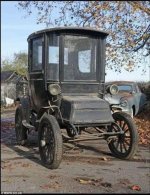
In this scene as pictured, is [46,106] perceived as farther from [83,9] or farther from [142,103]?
[142,103]

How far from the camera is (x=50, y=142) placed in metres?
8.27

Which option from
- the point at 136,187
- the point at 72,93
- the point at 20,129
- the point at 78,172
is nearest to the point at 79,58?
the point at 72,93

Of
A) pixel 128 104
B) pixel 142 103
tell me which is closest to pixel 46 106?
pixel 128 104

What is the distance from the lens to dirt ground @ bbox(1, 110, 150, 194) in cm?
659

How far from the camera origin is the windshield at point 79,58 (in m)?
9.04

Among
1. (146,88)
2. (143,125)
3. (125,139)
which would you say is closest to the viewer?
(125,139)

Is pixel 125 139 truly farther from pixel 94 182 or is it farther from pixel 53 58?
pixel 94 182

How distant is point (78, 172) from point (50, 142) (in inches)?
33.9

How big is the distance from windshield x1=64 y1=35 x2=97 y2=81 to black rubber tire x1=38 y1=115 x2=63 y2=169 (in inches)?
42.4

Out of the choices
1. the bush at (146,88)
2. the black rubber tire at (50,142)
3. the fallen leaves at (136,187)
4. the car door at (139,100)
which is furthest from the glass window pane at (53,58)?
the bush at (146,88)

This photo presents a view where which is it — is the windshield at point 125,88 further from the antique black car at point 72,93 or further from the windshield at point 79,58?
the windshield at point 79,58

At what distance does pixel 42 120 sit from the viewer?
28.3 feet

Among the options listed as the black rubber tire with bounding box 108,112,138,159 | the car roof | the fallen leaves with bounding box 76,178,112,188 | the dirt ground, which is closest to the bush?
the dirt ground

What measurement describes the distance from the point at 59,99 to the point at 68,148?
1821 millimetres
